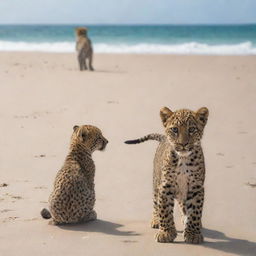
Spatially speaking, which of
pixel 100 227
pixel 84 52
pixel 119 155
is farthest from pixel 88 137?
pixel 84 52

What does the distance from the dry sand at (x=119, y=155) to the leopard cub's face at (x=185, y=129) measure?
0.84 metres

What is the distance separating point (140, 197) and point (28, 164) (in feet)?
6.29

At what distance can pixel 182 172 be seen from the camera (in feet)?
17.4

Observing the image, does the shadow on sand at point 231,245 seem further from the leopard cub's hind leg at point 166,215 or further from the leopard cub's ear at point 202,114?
the leopard cub's ear at point 202,114

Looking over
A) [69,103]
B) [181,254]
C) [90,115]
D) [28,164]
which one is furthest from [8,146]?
[181,254]

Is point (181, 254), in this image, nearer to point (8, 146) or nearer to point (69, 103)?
point (8, 146)

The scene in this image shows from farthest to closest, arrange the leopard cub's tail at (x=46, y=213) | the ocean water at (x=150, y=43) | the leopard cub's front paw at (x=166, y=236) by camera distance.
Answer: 1. the ocean water at (x=150, y=43)
2. the leopard cub's tail at (x=46, y=213)
3. the leopard cub's front paw at (x=166, y=236)

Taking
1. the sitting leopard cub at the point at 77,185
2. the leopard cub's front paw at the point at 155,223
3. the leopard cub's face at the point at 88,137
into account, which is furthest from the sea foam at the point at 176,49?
the leopard cub's front paw at the point at 155,223

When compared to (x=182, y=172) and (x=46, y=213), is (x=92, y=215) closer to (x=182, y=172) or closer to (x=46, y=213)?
(x=46, y=213)

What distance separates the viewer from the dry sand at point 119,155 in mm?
5637

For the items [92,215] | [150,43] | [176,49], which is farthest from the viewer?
[150,43]

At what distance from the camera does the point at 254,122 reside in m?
11.1

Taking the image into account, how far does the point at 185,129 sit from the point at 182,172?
0.38 m

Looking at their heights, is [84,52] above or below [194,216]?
above
